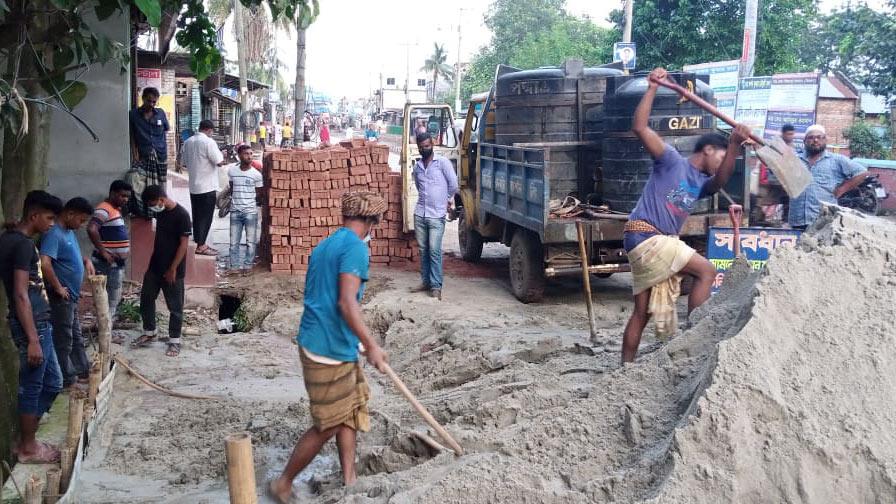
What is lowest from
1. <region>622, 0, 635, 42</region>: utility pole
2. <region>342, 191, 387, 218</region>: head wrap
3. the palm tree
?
<region>342, 191, 387, 218</region>: head wrap

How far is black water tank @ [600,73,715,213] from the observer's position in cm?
920

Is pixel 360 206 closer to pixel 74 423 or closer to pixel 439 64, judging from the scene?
pixel 74 423

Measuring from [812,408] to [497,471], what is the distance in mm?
1367

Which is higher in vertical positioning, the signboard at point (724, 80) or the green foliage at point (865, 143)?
the signboard at point (724, 80)

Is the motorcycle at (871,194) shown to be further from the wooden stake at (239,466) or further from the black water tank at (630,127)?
the wooden stake at (239,466)

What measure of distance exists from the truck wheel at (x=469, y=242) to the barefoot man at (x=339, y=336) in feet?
26.1

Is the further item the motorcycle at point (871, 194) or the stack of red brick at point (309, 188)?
the motorcycle at point (871, 194)

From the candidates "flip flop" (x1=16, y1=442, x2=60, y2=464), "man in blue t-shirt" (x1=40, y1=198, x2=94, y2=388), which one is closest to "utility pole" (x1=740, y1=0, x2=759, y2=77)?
"man in blue t-shirt" (x1=40, y1=198, x2=94, y2=388)

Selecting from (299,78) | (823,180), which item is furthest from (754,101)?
(823,180)

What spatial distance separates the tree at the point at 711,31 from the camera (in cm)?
2258

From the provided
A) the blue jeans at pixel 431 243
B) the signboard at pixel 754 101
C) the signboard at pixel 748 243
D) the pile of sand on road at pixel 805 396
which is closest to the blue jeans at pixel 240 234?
the blue jeans at pixel 431 243

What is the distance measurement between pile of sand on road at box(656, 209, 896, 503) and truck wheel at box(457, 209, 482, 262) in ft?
27.7

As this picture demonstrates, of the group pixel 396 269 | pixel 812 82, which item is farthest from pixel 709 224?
pixel 812 82

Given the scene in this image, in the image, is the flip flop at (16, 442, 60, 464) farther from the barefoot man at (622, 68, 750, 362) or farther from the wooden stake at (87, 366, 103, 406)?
the barefoot man at (622, 68, 750, 362)
